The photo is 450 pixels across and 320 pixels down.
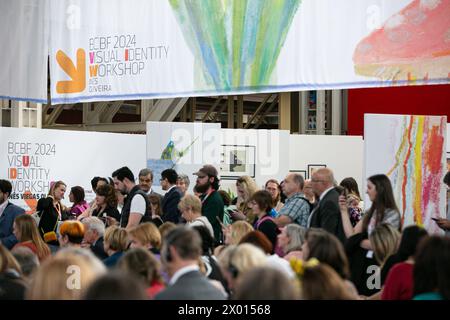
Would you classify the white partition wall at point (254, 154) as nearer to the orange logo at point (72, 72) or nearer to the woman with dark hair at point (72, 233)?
the orange logo at point (72, 72)

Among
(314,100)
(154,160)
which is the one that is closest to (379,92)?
(314,100)

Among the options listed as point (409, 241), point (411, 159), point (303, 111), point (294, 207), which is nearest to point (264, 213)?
point (294, 207)

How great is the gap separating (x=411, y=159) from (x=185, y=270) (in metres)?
4.06

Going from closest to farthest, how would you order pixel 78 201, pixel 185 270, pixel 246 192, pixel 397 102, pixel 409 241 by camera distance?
1. pixel 185 270
2. pixel 409 241
3. pixel 246 192
4. pixel 78 201
5. pixel 397 102

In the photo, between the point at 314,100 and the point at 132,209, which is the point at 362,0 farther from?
the point at 314,100

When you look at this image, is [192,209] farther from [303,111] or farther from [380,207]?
[303,111]

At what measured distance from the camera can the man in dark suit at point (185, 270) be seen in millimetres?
3699

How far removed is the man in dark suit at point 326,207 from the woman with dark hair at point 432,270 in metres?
2.65

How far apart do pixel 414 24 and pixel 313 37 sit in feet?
3.88

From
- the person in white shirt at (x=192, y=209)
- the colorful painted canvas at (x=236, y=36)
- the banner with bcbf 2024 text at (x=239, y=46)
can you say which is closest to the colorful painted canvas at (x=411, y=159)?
the banner with bcbf 2024 text at (x=239, y=46)

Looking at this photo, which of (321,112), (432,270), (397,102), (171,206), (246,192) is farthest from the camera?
(321,112)

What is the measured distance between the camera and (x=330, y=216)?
20.4 ft

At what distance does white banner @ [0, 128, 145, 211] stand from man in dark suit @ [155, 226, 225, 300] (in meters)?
7.76

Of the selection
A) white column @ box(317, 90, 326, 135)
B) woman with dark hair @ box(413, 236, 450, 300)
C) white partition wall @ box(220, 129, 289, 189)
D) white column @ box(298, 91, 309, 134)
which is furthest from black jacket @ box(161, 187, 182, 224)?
white column @ box(298, 91, 309, 134)
